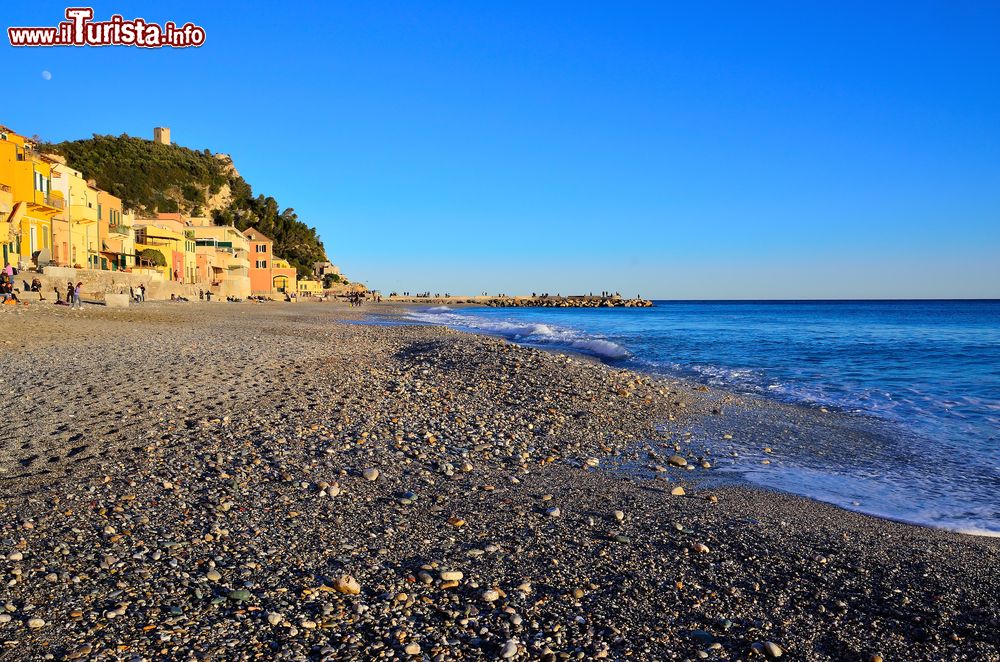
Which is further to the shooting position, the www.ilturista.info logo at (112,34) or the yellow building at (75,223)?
the yellow building at (75,223)

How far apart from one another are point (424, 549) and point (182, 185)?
115 metres

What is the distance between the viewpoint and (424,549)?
497 cm

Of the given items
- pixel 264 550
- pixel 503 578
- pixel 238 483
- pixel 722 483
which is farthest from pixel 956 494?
pixel 238 483

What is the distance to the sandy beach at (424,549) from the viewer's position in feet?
12.2

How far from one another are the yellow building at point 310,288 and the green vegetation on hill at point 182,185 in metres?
7.53

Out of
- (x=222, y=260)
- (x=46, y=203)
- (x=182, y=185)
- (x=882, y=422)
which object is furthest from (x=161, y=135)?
(x=882, y=422)

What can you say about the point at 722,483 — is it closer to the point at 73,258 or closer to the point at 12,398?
the point at 12,398

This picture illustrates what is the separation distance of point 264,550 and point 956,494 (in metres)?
7.53

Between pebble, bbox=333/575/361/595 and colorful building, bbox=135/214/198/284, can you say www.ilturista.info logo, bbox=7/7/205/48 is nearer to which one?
pebble, bbox=333/575/361/595

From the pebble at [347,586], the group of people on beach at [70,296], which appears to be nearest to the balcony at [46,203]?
the group of people on beach at [70,296]

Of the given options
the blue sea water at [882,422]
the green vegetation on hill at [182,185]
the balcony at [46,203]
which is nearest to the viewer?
the blue sea water at [882,422]

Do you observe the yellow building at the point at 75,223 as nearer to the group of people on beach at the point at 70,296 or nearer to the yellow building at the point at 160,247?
the group of people on beach at the point at 70,296

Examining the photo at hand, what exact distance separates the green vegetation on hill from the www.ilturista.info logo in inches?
2913

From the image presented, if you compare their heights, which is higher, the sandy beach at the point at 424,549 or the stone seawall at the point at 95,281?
the stone seawall at the point at 95,281
